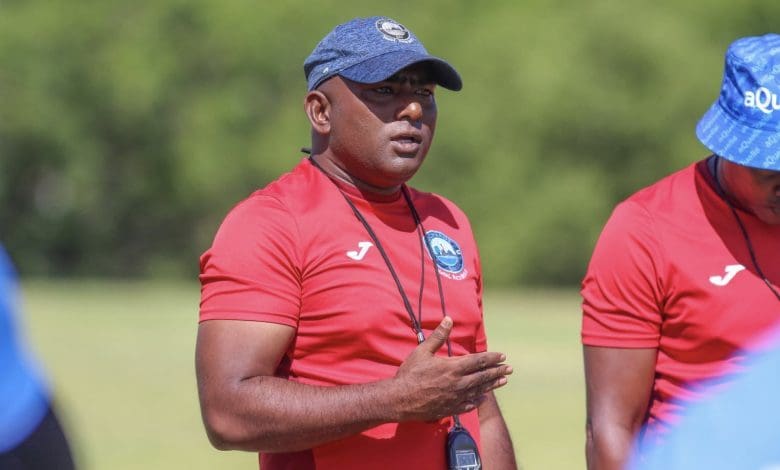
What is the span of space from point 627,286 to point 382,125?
89cm

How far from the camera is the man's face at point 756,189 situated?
392 centimetres

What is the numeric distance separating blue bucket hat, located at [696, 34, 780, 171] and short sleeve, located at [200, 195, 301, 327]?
4.25 feet

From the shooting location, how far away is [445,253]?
3.96 metres

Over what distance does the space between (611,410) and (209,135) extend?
38188 mm

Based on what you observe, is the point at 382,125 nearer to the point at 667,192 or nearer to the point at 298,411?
the point at 298,411

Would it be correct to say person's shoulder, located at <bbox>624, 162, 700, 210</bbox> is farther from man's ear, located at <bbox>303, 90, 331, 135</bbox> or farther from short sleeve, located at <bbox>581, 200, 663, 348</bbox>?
man's ear, located at <bbox>303, 90, 331, 135</bbox>

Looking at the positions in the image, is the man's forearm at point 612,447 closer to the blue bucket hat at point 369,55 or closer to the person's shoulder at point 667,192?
the person's shoulder at point 667,192

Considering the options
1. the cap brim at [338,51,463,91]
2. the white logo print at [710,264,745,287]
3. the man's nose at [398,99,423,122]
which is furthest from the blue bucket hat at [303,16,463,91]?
the white logo print at [710,264,745,287]

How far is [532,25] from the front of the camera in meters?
41.2

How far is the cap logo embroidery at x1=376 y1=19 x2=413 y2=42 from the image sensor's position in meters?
3.85

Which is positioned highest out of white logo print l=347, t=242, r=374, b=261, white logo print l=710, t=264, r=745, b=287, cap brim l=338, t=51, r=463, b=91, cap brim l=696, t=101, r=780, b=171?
cap brim l=338, t=51, r=463, b=91

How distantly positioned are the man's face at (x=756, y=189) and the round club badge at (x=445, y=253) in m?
0.86

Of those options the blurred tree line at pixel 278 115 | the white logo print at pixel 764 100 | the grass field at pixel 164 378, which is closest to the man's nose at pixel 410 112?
the white logo print at pixel 764 100

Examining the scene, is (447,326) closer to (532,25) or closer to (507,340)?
→ (507,340)
